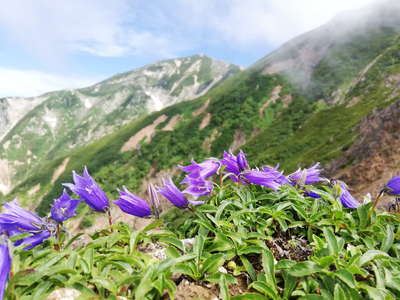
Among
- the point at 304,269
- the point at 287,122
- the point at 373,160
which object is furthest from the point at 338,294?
the point at 287,122

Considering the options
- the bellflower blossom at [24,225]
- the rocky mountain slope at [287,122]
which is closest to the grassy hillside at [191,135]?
the rocky mountain slope at [287,122]

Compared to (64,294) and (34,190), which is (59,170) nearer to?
(34,190)

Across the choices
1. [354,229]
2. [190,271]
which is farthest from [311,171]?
[190,271]

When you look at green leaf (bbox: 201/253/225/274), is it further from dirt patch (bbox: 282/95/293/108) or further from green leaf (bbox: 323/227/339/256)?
dirt patch (bbox: 282/95/293/108)

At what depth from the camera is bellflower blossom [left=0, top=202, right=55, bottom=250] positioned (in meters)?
2.42

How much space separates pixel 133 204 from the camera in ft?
9.48

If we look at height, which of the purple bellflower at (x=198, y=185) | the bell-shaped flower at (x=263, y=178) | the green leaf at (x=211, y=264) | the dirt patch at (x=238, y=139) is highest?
the purple bellflower at (x=198, y=185)

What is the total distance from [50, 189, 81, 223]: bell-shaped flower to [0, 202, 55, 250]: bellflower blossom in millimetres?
88

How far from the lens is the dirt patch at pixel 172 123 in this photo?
7679cm

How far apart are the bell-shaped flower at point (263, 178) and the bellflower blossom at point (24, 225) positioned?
209 centimetres

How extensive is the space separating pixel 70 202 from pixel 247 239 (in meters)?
1.73

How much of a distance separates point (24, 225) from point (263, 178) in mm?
2426

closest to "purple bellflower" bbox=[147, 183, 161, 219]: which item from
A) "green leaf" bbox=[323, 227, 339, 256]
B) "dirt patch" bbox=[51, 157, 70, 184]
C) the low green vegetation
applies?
the low green vegetation

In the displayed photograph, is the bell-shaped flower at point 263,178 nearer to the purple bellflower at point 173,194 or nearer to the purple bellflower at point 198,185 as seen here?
the purple bellflower at point 198,185
